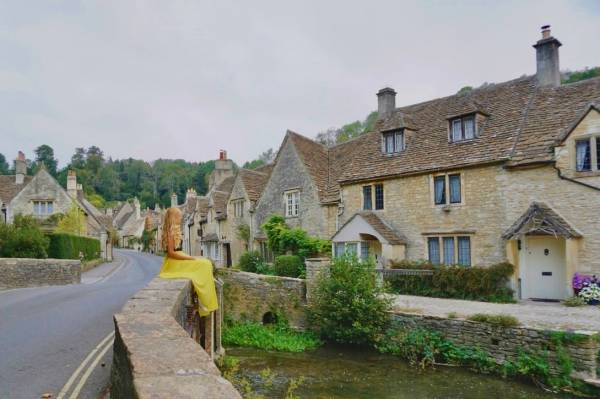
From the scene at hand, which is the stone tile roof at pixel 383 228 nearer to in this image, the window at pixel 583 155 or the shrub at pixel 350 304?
the shrub at pixel 350 304

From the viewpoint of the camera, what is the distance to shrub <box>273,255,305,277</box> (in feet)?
79.4

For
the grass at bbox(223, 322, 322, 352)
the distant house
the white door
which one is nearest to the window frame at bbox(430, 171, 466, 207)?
the white door

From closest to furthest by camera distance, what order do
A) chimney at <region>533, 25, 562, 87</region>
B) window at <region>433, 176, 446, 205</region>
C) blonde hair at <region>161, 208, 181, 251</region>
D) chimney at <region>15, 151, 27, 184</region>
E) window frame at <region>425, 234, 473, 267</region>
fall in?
1. blonde hair at <region>161, 208, 181, 251</region>
2. window frame at <region>425, 234, 473, 267</region>
3. chimney at <region>533, 25, 562, 87</region>
4. window at <region>433, 176, 446, 205</region>
5. chimney at <region>15, 151, 27, 184</region>

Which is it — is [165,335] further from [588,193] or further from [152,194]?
[152,194]

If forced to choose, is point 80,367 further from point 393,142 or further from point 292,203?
point 292,203

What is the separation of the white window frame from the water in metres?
13.2

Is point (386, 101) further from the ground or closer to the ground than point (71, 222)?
further from the ground

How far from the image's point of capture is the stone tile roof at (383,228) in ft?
73.0

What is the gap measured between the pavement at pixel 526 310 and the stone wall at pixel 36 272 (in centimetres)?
1745

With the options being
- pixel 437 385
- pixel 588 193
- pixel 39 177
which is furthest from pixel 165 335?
pixel 39 177

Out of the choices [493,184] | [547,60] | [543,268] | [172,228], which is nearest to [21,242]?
[172,228]

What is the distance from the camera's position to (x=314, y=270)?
18.6 metres

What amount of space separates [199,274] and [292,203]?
20.9 meters

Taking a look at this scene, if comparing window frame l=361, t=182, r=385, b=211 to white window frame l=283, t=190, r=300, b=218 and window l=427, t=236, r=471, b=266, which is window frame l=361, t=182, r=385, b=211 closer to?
window l=427, t=236, r=471, b=266
